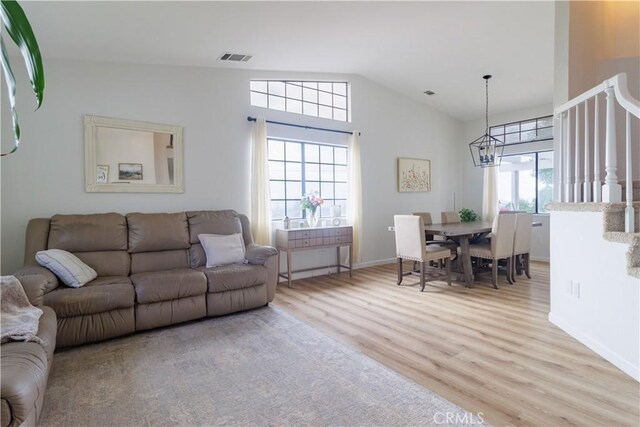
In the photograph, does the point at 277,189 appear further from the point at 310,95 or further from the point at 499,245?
the point at 499,245

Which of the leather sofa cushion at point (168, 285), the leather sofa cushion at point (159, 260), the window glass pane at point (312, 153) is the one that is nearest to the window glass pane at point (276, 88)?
the window glass pane at point (312, 153)

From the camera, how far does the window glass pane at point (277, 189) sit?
4871mm

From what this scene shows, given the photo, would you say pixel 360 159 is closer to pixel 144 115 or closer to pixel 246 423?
pixel 144 115

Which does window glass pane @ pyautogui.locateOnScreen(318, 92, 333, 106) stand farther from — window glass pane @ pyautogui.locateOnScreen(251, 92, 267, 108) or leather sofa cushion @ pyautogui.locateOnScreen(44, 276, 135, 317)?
leather sofa cushion @ pyautogui.locateOnScreen(44, 276, 135, 317)

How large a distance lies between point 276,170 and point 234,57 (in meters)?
1.56

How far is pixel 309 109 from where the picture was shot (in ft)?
17.2

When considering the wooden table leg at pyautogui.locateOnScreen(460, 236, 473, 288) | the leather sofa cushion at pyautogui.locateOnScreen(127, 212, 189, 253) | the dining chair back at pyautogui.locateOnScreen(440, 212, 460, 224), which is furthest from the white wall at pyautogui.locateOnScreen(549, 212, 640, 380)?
the leather sofa cushion at pyautogui.locateOnScreen(127, 212, 189, 253)

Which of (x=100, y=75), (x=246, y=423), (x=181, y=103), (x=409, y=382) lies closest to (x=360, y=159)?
(x=181, y=103)

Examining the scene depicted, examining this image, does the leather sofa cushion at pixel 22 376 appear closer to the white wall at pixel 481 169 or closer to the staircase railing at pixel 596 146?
the staircase railing at pixel 596 146

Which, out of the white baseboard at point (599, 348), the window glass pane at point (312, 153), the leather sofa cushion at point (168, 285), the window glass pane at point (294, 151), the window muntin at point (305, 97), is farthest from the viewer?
the window glass pane at point (312, 153)

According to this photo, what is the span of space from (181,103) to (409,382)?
12.4 ft

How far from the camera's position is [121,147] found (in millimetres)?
3674

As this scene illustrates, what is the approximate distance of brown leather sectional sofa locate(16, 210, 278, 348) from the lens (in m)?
2.59

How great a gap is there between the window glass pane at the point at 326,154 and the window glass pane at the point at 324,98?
0.72 metres
